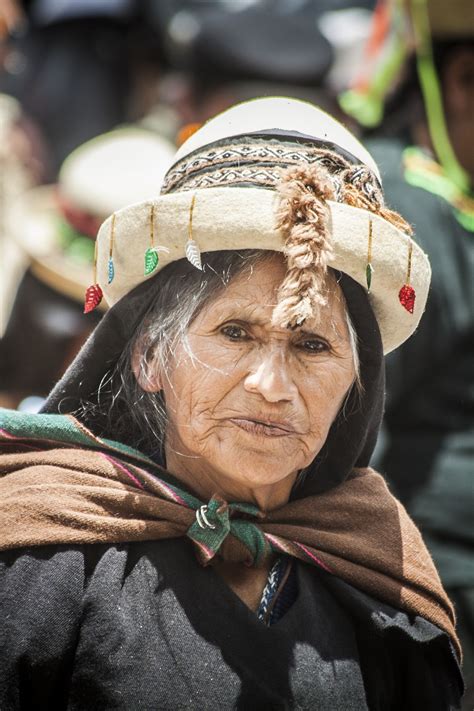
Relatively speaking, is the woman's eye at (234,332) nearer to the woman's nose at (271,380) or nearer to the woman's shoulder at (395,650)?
the woman's nose at (271,380)

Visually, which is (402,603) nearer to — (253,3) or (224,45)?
(224,45)

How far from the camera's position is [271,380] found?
2715mm

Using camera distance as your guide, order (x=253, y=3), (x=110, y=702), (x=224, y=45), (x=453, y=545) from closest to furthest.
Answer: (x=110, y=702) < (x=453, y=545) < (x=224, y=45) < (x=253, y=3)

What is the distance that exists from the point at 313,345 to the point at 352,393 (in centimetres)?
28

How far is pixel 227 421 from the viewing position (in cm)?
278

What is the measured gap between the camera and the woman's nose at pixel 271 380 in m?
2.71

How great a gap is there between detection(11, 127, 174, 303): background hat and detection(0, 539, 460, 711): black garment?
3.26 metres

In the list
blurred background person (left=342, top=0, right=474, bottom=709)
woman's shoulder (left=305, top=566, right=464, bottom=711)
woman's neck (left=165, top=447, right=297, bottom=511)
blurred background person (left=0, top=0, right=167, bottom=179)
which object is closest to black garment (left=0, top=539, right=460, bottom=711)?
woman's shoulder (left=305, top=566, right=464, bottom=711)

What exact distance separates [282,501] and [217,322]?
493mm

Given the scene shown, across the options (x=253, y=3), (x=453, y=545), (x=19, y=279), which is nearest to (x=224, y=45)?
(x=253, y=3)

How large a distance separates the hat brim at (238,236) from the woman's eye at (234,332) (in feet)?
0.59

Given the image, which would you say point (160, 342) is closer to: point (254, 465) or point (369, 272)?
point (254, 465)

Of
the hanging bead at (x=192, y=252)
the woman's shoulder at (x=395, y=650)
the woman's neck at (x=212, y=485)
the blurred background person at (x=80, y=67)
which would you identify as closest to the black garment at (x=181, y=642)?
the woman's shoulder at (x=395, y=650)

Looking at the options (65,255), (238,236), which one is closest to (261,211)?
(238,236)
